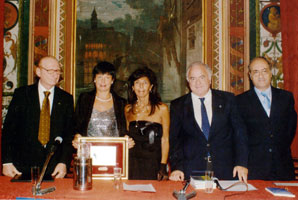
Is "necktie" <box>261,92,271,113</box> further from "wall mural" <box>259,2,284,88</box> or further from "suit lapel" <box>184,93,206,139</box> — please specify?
"wall mural" <box>259,2,284,88</box>

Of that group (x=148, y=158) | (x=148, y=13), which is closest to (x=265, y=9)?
(x=148, y=13)

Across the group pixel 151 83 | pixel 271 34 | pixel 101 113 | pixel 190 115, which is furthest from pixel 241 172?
pixel 271 34

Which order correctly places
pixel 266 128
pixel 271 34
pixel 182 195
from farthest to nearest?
pixel 271 34 → pixel 266 128 → pixel 182 195

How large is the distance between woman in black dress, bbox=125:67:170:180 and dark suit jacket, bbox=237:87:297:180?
83 cm

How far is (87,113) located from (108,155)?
812 millimetres

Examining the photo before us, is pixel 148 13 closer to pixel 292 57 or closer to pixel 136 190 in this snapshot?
pixel 292 57

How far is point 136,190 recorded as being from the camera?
2160 mm

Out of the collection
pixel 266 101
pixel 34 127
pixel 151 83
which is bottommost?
pixel 34 127

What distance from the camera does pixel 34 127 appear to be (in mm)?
2955

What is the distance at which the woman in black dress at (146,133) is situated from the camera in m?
3.28

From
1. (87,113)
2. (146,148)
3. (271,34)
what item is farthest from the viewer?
(271,34)

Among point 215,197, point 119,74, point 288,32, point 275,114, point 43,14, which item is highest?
point 43,14

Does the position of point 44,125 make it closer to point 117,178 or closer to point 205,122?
point 117,178

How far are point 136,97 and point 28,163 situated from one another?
128cm
